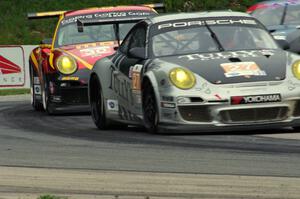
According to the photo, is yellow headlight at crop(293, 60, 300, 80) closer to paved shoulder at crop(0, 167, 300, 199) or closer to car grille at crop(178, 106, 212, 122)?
car grille at crop(178, 106, 212, 122)

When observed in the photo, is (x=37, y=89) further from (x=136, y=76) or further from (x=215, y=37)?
(x=215, y=37)

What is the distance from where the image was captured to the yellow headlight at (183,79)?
9.87 m

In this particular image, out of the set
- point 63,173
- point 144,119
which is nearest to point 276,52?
point 144,119

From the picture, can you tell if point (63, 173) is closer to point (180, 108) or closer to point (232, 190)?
point (232, 190)

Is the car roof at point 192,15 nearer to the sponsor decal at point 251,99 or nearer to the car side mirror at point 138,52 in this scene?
the car side mirror at point 138,52

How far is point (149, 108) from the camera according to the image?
34.1ft

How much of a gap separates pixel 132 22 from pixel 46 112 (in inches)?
74.2

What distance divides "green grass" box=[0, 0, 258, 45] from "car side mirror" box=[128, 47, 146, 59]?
25.2 m

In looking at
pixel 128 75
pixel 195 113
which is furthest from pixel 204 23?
pixel 195 113

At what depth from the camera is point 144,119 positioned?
10609 mm

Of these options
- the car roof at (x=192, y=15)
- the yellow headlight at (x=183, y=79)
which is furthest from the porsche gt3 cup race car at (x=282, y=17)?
the yellow headlight at (x=183, y=79)

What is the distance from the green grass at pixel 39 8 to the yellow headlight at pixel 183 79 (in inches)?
1034

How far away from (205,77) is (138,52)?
3.90 feet

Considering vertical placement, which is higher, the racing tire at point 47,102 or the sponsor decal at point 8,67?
the racing tire at point 47,102
